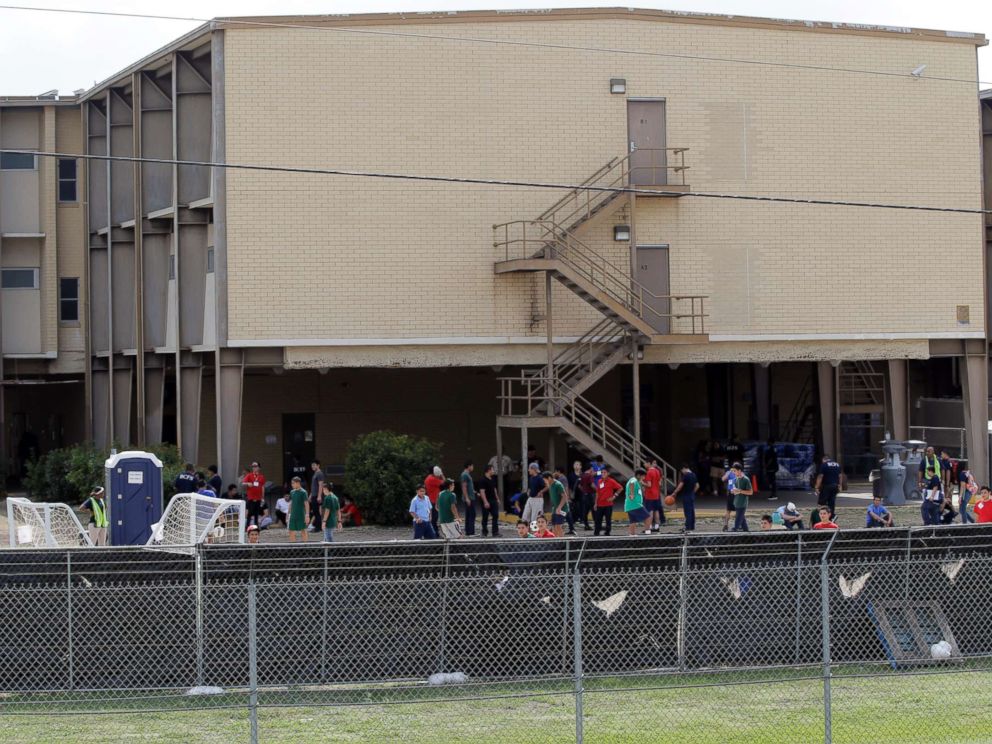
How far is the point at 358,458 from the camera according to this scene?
31.1 m

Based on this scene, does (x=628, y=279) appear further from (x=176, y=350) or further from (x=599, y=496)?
(x=176, y=350)

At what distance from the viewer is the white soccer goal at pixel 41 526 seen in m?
22.8

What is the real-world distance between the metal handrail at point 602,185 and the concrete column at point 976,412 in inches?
353

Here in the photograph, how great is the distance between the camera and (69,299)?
41.7m

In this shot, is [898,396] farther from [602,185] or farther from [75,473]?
[75,473]

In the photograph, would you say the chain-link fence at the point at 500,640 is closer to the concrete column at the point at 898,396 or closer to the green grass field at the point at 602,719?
the green grass field at the point at 602,719

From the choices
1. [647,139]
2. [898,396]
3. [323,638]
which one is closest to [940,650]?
[323,638]

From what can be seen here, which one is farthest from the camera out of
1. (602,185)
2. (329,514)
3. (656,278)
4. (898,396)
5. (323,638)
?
(898,396)

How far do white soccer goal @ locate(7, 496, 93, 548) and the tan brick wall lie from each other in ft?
30.7

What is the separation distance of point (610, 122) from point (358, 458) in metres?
9.88

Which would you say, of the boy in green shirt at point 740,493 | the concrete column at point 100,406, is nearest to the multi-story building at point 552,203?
the concrete column at point 100,406

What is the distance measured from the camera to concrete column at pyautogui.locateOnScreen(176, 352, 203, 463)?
34812 mm

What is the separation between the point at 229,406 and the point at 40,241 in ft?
39.4

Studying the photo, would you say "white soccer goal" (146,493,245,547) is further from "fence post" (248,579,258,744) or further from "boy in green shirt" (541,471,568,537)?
"fence post" (248,579,258,744)
